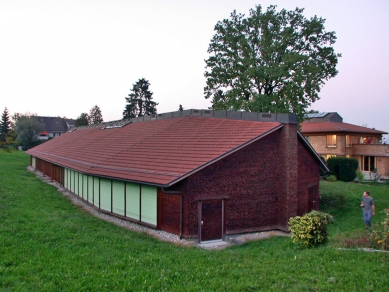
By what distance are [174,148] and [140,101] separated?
206ft

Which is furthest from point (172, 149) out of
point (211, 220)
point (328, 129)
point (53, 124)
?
point (53, 124)

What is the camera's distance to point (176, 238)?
14.2 metres

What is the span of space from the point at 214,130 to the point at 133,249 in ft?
29.8

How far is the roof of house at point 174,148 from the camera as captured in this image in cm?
1484

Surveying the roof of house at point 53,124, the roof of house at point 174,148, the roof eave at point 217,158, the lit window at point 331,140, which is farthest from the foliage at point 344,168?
the roof of house at point 53,124

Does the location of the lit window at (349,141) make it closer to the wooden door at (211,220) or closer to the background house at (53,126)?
the wooden door at (211,220)

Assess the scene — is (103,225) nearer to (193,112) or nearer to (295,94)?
(193,112)

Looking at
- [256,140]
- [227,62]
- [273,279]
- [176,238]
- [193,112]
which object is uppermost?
[227,62]

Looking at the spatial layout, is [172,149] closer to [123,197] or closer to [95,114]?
[123,197]

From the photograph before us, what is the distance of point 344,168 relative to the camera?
105 ft

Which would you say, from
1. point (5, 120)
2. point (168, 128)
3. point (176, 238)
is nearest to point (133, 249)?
point (176, 238)

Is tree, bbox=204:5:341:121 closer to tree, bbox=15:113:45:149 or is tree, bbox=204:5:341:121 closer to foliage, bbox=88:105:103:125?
tree, bbox=15:113:45:149

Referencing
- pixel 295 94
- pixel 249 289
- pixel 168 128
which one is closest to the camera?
pixel 249 289

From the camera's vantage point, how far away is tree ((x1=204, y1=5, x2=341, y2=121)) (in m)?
27.2
